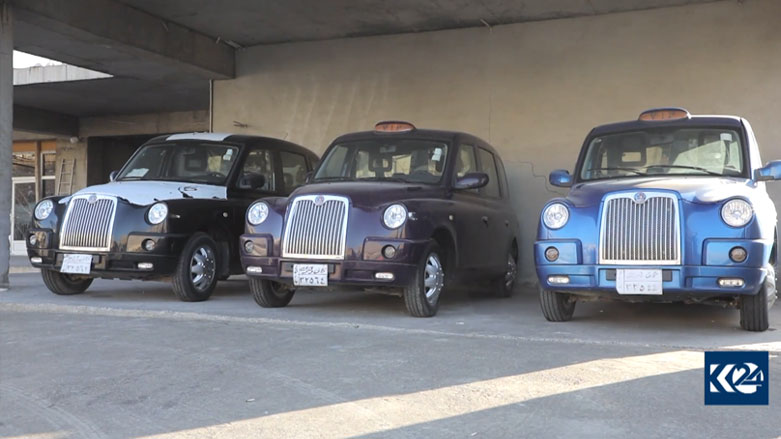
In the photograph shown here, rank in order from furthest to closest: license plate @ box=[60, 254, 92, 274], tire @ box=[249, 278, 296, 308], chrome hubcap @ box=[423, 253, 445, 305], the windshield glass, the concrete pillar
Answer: the concrete pillar < license plate @ box=[60, 254, 92, 274] < tire @ box=[249, 278, 296, 308] < chrome hubcap @ box=[423, 253, 445, 305] < the windshield glass

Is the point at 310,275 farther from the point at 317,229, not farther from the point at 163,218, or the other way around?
the point at 163,218

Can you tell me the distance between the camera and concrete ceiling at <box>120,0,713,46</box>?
11617 mm

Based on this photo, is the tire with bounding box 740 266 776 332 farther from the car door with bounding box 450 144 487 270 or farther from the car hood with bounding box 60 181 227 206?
the car hood with bounding box 60 181 227 206

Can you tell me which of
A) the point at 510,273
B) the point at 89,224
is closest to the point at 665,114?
the point at 510,273

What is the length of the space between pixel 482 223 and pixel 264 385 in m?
4.59

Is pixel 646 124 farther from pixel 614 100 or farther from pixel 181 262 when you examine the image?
pixel 181 262

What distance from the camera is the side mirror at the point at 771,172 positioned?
6855 millimetres

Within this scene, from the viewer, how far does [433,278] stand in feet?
24.8

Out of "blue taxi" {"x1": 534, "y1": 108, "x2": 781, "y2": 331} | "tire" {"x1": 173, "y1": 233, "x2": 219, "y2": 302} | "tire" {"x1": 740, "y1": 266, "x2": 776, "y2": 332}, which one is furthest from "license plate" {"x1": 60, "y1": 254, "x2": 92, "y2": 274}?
"tire" {"x1": 740, "y1": 266, "x2": 776, "y2": 332}

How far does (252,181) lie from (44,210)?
2.40 meters

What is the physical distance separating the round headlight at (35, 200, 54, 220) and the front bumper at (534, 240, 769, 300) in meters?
5.84

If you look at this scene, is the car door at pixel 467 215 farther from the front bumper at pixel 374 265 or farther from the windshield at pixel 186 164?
the windshield at pixel 186 164

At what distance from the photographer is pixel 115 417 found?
4016 millimetres

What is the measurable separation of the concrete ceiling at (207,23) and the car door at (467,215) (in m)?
3.85
